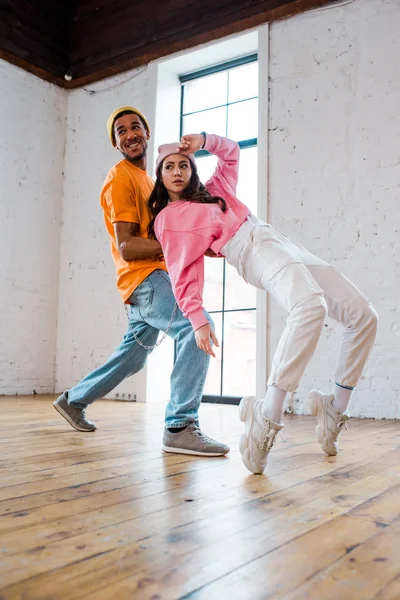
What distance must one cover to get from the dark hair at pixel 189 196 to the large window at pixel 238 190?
2.43m

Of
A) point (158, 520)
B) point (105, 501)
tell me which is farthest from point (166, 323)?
point (158, 520)

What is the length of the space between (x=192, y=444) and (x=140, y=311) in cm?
59

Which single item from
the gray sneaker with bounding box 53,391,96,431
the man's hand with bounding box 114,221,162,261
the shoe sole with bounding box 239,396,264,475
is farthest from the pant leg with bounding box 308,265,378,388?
the gray sneaker with bounding box 53,391,96,431

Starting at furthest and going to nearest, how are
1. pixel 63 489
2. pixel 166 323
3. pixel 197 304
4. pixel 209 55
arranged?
1. pixel 209 55
2. pixel 166 323
3. pixel 197 304
4. pixel 63 489

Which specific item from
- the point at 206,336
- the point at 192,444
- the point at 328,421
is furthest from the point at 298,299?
the point at 192,444

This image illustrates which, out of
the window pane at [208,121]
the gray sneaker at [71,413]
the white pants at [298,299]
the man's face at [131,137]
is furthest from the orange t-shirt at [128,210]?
the window pane at [208,121]

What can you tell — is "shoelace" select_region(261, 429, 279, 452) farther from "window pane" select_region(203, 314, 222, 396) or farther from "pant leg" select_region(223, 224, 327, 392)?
"window pane" select_region(203, 314, 222, 396)

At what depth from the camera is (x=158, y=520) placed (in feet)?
3.90

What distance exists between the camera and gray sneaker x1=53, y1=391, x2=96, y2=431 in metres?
2.54

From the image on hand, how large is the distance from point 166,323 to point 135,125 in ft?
3.14

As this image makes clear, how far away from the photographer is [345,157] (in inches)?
152

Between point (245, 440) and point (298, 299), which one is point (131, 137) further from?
point (245, 440)

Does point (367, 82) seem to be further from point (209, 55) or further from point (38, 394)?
point (38, 394)

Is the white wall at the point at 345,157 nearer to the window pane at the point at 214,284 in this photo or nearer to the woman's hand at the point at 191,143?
the window pane at the point at 214,284
